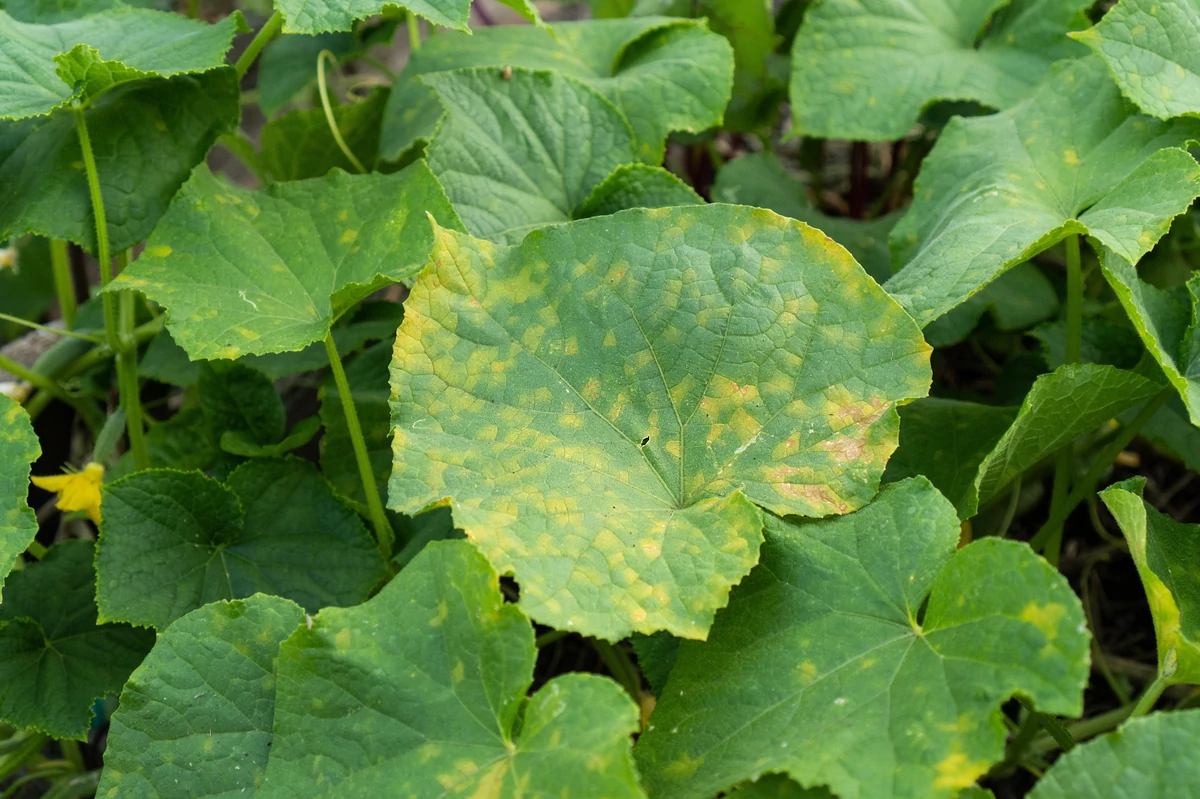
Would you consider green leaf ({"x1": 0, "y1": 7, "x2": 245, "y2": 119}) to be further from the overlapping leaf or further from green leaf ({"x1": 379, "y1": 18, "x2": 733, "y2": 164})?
the overlapping leaf

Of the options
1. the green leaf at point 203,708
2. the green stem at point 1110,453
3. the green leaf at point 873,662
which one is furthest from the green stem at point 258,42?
the green stem at point 1110,453

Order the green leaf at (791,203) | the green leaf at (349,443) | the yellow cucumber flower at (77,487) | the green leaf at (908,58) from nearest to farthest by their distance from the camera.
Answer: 1. the yellow cucumber flower at (77,487)
2. the green leaf at (349,443)
3. the green leaf at (908,58)
4. the green leaf at (791,203)

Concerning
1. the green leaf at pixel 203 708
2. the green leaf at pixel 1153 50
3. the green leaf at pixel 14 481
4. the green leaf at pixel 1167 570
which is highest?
the green leaf at pixel 1153 50

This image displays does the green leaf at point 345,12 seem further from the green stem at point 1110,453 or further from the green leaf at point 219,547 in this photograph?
the green stem at point 1110,453

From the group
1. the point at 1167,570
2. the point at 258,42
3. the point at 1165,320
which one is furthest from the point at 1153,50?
the point at 258,42

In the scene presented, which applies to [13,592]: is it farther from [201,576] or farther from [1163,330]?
[1163,330]

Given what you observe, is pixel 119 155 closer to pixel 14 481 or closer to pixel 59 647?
pixel 14 481

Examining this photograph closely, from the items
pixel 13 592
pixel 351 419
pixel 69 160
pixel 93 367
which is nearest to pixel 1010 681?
pixel 351 419
